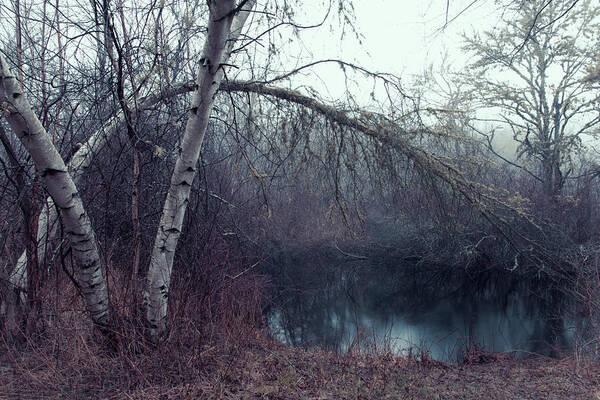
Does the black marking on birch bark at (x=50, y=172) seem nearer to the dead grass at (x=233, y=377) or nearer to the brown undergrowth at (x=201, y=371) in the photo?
the brown undergrowth at (x=201, y=371)

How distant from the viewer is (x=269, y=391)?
394 cm

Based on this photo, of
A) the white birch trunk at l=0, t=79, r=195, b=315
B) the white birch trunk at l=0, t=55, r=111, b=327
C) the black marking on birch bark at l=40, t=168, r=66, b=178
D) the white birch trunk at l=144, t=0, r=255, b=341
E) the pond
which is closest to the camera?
the white birch trunk at l=0, t=55, r=111, b=327

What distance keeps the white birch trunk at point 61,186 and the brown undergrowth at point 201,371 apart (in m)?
0.24

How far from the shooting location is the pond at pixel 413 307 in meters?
9.40

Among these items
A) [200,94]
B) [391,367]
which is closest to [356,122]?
[200,94]

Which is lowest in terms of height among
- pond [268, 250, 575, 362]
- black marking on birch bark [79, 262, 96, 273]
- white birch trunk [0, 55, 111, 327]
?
pond [268, 250, 575, 362]

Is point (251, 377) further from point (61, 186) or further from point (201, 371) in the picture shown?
point (61, 186)

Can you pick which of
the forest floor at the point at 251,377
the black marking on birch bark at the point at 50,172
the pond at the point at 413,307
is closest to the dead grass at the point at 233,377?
the forest floor at the point at 251,377

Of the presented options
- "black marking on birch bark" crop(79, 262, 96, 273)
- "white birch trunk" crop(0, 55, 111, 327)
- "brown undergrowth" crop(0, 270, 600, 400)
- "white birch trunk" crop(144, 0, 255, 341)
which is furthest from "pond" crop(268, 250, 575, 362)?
"black marking on birch bark" crop(79, 262, 96, 273)

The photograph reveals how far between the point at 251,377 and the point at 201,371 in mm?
494

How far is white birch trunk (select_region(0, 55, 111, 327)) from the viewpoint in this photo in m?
3.05

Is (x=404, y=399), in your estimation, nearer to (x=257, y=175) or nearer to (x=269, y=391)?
(x=269, y=391)

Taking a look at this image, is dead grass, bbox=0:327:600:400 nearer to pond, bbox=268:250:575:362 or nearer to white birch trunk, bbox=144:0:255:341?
white birch trunk, bbox=144:0:255:341

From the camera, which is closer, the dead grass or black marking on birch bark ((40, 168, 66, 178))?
black marking on birch bark ((40, 168, 66, 178))
